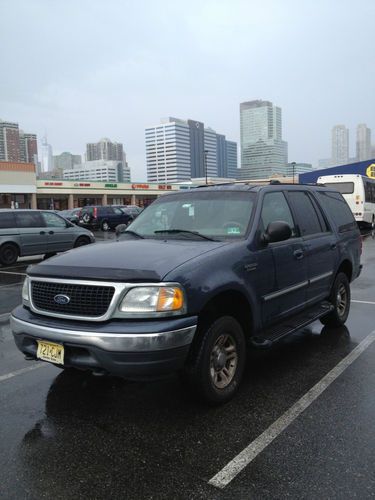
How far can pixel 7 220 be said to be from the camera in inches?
516

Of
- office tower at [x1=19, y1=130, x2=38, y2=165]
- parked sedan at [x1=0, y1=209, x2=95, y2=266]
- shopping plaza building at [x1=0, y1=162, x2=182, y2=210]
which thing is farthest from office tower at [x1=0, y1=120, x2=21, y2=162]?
parked sedan at [x1=0, y1=209, x2=95, y2=266]

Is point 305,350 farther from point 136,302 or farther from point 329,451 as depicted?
point 136,302

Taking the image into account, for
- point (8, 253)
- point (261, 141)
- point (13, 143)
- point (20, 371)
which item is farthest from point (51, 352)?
Result: point (261, 141)

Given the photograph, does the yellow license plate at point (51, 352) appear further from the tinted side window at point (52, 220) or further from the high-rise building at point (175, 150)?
the high-rise building at point (175, 150)

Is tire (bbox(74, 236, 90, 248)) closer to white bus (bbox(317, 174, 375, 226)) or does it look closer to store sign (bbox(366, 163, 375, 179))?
white bus (bbox(317, 174, 375, 226))

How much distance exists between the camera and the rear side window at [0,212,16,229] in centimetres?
1301

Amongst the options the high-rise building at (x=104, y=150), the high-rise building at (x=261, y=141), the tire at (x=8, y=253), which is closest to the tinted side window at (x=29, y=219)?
the tire at (x=8, y=253)

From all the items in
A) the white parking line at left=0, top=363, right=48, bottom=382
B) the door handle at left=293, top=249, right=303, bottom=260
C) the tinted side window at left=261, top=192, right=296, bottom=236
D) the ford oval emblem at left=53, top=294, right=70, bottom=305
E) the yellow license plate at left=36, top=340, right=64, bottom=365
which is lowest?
the white parking line at left=0, top=363, right=48, bottom=382

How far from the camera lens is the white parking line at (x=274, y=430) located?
2820 mm

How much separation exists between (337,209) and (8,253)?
9988mm

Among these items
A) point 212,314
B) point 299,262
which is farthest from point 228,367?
point 299,262

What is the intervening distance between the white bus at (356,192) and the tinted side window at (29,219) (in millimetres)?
13837

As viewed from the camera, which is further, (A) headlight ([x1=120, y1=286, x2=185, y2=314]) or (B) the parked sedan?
(B) the parked sedan

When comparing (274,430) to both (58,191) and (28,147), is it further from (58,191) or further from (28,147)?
(28,147)
